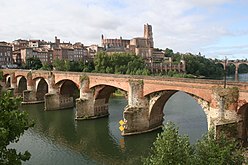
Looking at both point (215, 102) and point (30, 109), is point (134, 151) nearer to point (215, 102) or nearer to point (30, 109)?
point (215, 102)

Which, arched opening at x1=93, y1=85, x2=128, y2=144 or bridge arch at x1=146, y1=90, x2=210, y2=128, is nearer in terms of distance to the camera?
bridge arch at x1=146, y1=90, x2=210, y2=128

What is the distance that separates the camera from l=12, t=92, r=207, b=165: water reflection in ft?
77.7

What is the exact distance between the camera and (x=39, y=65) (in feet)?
298

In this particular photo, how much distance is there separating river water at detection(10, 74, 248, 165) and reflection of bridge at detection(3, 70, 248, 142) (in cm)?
172

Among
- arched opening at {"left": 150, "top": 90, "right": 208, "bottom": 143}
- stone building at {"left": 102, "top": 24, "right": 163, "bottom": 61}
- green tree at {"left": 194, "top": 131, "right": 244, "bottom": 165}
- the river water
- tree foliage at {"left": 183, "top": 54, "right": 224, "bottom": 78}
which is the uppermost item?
stone building at {"left": 102, "top": 24, "right": 163, "bottom": 61}

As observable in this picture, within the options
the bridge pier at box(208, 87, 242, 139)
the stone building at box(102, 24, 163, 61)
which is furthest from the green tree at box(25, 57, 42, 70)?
the bridge pier at box(208, 87, 242, 139)

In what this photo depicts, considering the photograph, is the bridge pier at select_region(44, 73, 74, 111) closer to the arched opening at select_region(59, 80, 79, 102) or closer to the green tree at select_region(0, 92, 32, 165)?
the arched opening at select_region(59, 80, 79, 102)

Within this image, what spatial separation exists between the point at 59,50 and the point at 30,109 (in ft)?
216

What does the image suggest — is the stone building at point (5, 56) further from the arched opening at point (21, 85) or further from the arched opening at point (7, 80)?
the arched opening at point (21, 85)

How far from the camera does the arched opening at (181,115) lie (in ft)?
91.7

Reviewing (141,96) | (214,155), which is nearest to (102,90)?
(141,96)

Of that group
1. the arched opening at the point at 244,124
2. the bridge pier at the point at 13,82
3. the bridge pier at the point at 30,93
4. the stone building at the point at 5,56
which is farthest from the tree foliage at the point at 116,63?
the arched opening at the point at 244,124

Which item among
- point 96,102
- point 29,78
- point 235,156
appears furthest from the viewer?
point 29,78

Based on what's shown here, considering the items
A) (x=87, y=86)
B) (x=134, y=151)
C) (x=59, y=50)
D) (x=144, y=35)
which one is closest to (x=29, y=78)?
(x=87, y=86)
